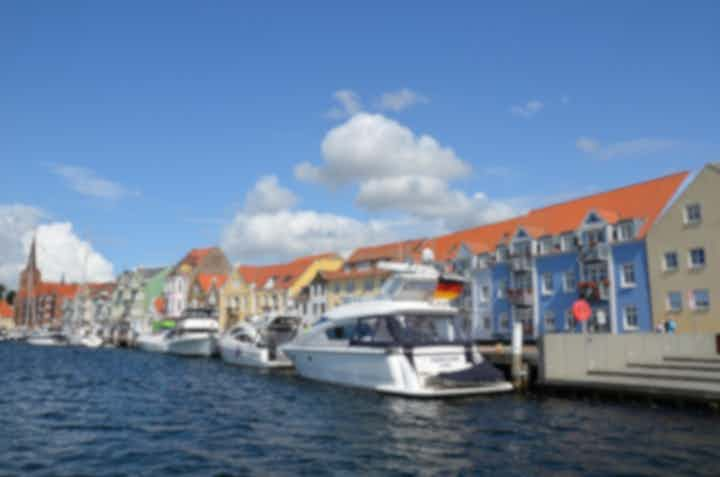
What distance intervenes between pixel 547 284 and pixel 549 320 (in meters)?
2.94

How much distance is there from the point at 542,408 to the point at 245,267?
79870 millimetres

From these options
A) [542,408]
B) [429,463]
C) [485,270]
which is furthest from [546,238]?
[429,463]

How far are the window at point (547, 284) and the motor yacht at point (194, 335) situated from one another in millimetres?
30567

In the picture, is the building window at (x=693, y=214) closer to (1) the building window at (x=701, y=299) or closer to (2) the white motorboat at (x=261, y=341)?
(1) the building window at (x=701, y=299)

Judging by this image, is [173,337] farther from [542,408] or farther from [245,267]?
Result: [542,408]

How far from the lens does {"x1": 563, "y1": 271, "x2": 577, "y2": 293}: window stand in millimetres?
46556

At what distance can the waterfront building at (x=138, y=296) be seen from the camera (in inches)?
4569

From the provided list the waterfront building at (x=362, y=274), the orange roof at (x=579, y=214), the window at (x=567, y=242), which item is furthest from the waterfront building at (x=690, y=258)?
the waterfront building at (x=362, y=274)

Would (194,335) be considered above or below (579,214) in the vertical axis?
below

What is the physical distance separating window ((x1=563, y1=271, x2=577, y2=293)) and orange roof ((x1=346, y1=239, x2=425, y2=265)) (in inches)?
823

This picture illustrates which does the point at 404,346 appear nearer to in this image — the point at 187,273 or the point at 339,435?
the point at 339,435

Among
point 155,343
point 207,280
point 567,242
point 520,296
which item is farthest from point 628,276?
point 207,280

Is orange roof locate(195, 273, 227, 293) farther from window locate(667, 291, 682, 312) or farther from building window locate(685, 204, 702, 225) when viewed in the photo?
building window locate(685, 204, 702, 225)

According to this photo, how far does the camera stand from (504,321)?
52906 mm
